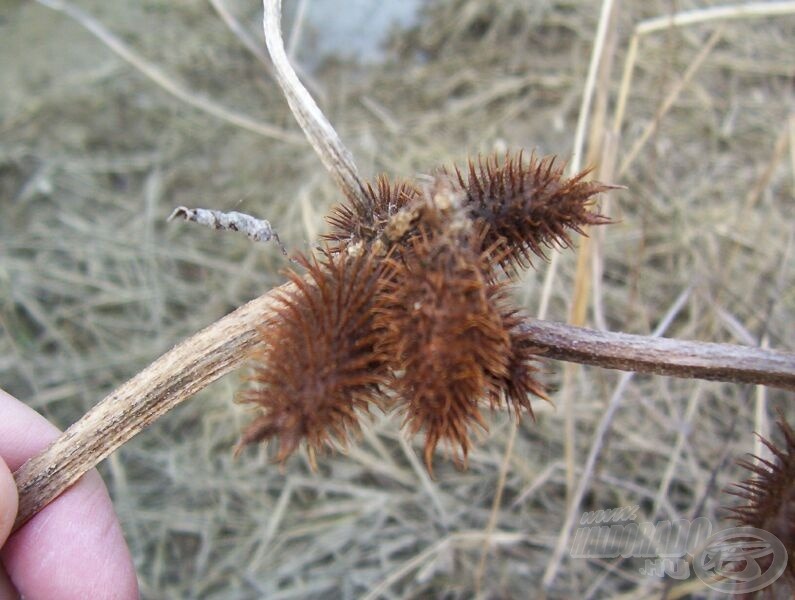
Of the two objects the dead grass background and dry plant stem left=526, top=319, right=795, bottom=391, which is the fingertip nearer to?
the dead grass background

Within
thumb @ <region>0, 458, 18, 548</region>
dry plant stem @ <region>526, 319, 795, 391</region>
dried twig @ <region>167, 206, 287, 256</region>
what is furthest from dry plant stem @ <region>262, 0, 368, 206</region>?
thumb @ <region>0, 458, 18, 548</region>

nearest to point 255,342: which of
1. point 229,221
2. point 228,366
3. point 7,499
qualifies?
point 228,366

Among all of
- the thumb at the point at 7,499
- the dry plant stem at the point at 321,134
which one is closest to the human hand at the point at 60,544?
the thumb at the point at 7,499

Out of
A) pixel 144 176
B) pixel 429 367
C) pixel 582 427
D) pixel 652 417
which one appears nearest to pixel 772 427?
pixel 652 417

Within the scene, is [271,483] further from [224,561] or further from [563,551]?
[563,551]

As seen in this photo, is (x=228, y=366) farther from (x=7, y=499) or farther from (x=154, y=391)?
(x=7, y=499)

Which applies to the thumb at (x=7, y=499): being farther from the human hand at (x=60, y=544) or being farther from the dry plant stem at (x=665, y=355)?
the dry plant stem at (x=665, y=355)

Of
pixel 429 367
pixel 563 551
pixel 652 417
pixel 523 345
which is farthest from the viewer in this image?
pixel 652 417

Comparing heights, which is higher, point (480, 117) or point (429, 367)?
point (480, 117)
